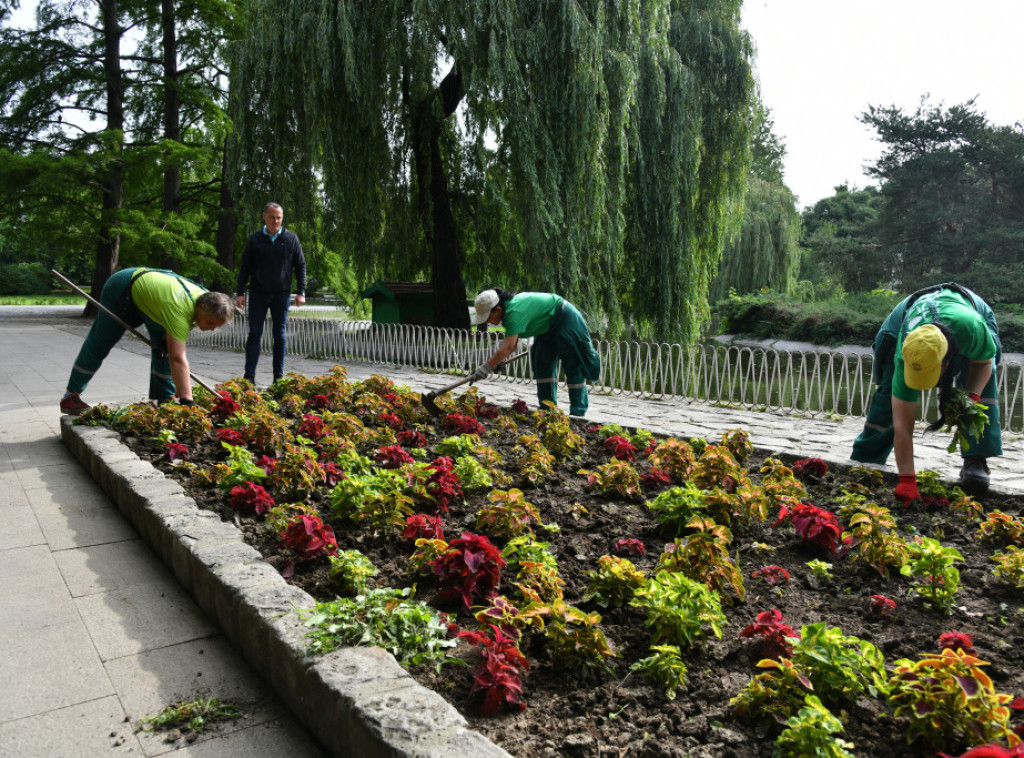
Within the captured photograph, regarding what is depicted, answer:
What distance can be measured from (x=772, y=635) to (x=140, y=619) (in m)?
2.38

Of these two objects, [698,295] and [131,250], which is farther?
[131,250]

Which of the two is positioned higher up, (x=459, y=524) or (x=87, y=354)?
(x=87, y=354)


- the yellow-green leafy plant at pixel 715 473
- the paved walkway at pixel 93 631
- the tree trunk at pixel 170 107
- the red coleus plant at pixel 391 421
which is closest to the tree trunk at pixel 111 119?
the tree trunk at pixel 170 107

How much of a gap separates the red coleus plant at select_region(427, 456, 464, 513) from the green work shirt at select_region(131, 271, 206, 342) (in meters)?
2.56

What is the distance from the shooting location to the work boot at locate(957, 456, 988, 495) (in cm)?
418

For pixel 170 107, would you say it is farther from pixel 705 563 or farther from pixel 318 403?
pixel 705 563

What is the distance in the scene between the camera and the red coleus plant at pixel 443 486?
3807 millimetres

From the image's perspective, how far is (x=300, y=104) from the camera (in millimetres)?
12547

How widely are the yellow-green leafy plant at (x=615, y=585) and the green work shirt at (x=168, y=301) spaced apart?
398cm

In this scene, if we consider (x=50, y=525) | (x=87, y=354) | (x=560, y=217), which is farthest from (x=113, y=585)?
(x=560, y=217)

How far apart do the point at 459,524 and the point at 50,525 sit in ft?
7.26

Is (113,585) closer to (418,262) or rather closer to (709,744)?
(709,744)

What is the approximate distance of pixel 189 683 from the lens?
2449 millimetres

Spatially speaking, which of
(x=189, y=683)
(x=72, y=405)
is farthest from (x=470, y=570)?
(x=72, y=405)
